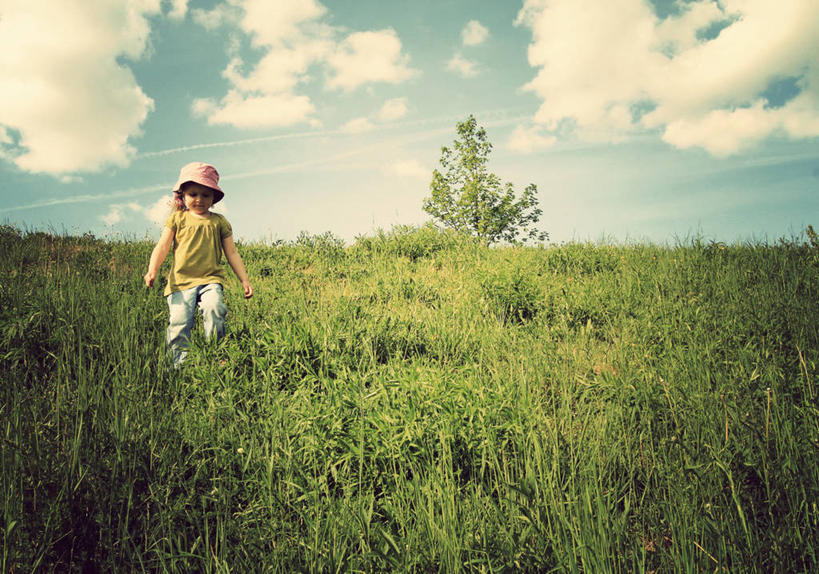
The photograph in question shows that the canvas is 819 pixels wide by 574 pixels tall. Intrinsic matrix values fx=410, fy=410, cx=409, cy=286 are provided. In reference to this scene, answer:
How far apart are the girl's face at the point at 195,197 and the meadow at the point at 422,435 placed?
1275 millimetres

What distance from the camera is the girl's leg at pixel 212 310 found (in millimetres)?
3955

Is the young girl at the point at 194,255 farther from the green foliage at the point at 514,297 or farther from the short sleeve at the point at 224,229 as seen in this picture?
the green foliage at the point at 514,297

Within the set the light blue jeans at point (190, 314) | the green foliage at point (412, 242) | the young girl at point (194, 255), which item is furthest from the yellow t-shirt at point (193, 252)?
the green foliage at point (412, 242)

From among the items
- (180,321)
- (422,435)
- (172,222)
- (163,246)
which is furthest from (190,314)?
(422,435)

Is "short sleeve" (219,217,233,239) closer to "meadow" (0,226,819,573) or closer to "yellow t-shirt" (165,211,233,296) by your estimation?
"yellow t-shirt" (165,211,233,296)

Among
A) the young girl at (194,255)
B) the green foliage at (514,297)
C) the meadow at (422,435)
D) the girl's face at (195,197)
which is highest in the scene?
the girl's face at (195,197)

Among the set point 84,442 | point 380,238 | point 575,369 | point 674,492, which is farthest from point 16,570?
point 380,238

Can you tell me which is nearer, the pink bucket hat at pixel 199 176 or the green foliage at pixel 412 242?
the pink bucket hat at pixel 199 176

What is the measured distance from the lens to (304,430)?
2551mm

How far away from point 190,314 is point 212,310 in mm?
243

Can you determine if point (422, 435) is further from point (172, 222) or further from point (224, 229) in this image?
point (172, 222)

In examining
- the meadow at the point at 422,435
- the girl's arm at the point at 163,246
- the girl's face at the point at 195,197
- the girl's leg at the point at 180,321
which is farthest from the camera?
the girl's face at the point at 195,197

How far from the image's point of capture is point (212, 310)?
402 cm

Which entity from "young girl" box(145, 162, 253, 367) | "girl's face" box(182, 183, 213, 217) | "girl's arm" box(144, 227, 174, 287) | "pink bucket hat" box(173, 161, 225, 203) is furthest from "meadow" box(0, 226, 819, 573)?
"pink bucket hat" box(173, 161, 225, 203)
